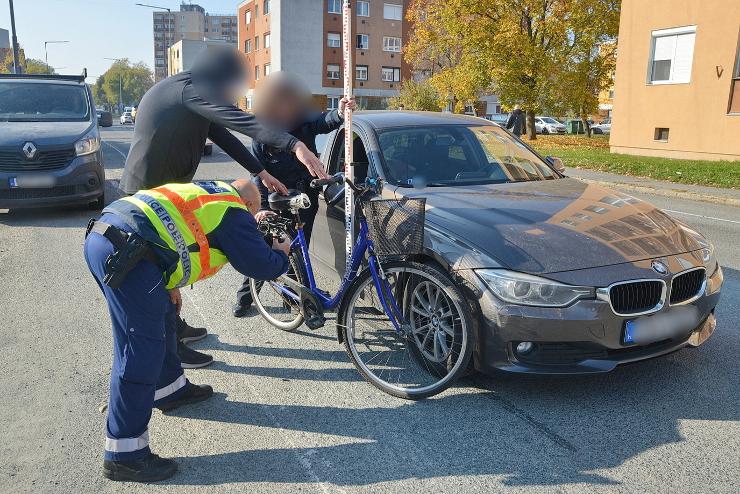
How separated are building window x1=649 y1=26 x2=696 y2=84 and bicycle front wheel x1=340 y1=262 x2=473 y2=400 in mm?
18728

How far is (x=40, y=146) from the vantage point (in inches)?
358

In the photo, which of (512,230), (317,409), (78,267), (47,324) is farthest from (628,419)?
(78,267)

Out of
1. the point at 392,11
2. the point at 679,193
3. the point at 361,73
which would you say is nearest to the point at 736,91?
the point at 679,193

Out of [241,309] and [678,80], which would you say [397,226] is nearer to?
[241,309]

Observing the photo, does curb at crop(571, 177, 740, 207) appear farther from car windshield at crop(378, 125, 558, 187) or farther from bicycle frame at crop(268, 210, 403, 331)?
bicycle frame at crop(268, 210, 403, 331)

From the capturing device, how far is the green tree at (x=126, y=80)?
116 metres

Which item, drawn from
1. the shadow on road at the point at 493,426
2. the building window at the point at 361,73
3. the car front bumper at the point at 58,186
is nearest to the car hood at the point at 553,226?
the shadow on road at the point at 493,426

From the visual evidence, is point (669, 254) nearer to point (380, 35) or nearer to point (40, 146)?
point (40, 146)

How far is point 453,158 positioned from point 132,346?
2.94 m

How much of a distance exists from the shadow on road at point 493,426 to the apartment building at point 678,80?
1658 centimetres

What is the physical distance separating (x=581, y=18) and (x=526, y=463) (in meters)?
26.1

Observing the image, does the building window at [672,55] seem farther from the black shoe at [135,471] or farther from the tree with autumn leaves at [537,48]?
the black shoe at [135,471]

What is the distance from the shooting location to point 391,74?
2689 inches

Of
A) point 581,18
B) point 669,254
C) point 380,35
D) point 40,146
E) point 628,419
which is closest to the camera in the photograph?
point 628,419
